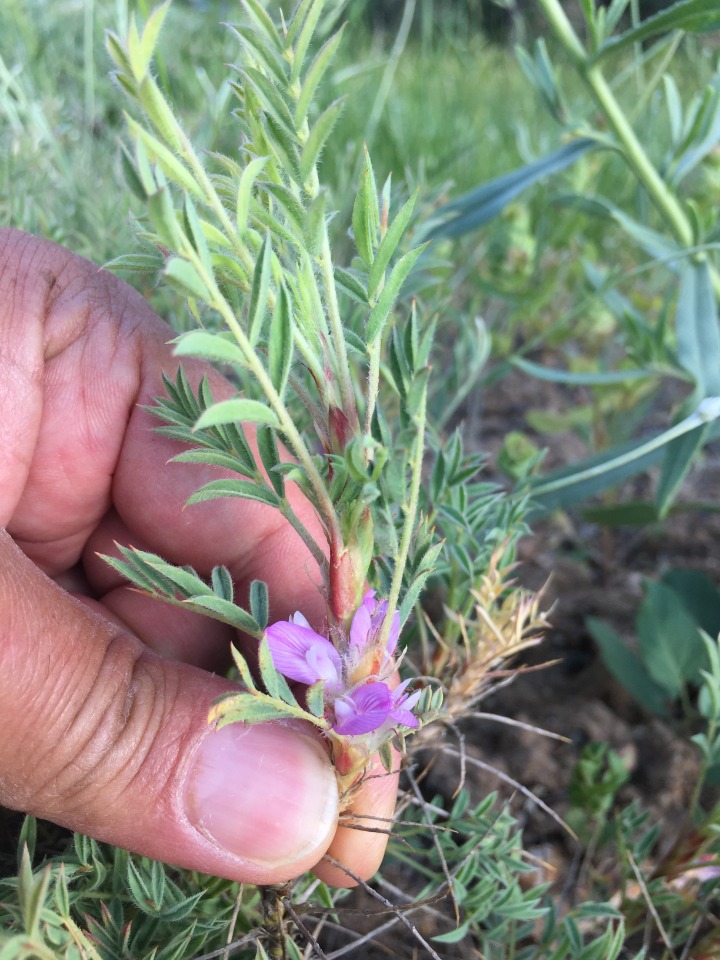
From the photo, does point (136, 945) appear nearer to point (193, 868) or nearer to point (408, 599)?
point (193, 868)

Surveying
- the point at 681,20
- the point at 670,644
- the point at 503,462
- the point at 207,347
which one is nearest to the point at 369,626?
the point at 207,347

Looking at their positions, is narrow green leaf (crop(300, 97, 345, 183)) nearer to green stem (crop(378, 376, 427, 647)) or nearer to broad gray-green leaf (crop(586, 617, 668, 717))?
green stem (crop(378, 376, 427, 647))

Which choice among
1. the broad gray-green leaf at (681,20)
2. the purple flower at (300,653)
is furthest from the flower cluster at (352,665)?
the broad gray-green leaf at (681,20)

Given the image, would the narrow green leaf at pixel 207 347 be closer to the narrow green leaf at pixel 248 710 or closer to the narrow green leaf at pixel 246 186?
the narrow green leaf at pixel 246 186

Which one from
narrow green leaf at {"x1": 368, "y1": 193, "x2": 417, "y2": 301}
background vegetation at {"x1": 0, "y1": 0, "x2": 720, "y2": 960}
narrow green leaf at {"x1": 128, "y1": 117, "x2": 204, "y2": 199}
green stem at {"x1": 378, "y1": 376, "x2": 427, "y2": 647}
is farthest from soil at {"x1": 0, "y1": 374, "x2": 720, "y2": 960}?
narrow green leaf at {"x1": 128, "y1": 117, "x2": 204, "y2": 199}

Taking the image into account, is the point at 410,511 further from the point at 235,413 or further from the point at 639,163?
the point at 639,163

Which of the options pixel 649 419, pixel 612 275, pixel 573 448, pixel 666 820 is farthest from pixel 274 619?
pixel 649 419
